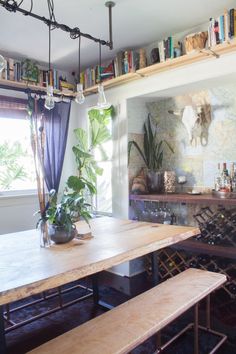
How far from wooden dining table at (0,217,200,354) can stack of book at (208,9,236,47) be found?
154 cm

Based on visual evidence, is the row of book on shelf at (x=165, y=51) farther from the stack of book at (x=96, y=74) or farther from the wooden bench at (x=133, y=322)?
the wooden bench at (x=133, y=322)

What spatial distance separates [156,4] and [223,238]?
205cm

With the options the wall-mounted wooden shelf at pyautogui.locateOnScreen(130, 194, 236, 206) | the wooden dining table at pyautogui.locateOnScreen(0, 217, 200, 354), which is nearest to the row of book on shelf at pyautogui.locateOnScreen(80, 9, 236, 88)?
the wall-mounted wooden shelf at pyautogui.locateOnScreen(130, 194, 236, 206)

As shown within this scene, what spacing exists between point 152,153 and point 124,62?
3.33 ft

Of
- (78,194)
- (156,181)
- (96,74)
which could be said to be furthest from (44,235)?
(96,74)

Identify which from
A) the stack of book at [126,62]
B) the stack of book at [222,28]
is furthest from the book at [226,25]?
the stack of book at [126,62]

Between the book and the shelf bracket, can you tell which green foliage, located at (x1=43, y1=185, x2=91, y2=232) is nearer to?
the shelf bracket

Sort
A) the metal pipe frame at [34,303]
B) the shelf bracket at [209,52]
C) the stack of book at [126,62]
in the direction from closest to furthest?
the metal pipe frame at [34,303] < the shelf bracket at [209,52] < the stack of book at [126,62]

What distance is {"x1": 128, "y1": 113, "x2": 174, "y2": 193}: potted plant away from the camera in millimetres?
3275

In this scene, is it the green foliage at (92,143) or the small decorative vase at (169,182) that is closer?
the small decorative vase at (169,182)

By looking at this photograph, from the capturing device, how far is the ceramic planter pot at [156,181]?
327 cm

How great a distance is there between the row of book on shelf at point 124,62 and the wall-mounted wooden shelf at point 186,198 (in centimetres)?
125

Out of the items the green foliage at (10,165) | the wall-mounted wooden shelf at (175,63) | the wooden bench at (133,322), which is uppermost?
the wall-mounted wooden shelf at (175,63)

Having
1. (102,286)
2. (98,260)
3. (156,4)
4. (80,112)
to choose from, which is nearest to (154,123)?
(80,112)
